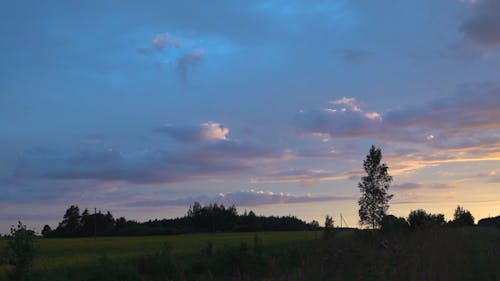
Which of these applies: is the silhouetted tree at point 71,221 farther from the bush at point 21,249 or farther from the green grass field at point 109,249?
the bush at point 21,249

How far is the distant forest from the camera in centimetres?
14338

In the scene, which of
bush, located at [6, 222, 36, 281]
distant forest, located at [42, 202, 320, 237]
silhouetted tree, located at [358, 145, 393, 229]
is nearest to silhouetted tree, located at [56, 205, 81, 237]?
distant forest, located at [42, 202, 320, 237]

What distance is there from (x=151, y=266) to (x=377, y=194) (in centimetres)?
3638

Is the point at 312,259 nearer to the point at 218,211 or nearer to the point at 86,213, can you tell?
the point at 86,213

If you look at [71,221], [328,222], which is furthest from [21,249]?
[71,221]

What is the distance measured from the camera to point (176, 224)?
170 meters

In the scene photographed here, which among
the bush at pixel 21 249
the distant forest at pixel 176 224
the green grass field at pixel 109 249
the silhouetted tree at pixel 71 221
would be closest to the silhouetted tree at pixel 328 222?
the green grass field at pixel 109 249

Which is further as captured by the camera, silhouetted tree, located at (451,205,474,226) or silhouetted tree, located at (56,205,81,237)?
silhouetted tree, located at (56,205,81,237)

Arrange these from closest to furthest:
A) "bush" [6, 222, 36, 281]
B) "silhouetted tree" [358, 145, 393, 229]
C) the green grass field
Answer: "bush" [6, 222, 36, 281] → the green grass field → "silhouetted tree" [358, 145, 393, 229]

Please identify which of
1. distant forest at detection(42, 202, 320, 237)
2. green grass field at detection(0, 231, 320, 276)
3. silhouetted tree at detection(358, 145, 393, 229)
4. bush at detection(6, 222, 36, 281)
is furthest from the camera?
distant forest at detection(42, 202, 320, 237)

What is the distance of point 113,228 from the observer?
149m

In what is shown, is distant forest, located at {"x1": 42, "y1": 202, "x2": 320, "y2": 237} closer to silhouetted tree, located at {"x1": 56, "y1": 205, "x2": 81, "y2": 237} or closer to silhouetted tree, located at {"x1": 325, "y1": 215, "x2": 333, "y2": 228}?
silhouetted tree, located at {"x1": 56, "y1": 205, "x2": 81, "y2": 237}

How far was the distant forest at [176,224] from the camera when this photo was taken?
14338cm

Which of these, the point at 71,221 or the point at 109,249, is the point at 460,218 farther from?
the point at 71,221
